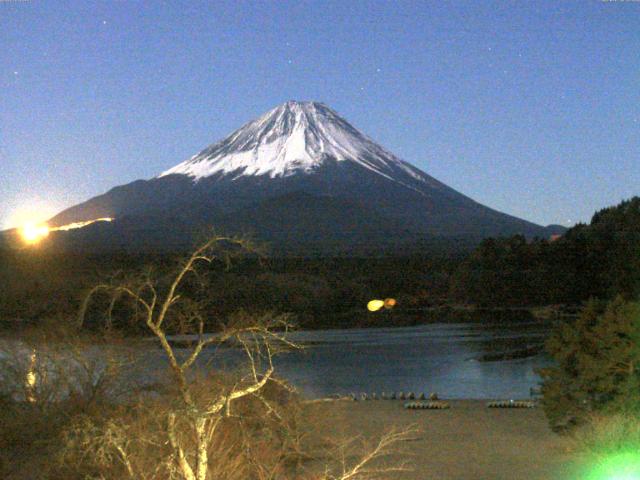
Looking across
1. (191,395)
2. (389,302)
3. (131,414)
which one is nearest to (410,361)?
(389,302)

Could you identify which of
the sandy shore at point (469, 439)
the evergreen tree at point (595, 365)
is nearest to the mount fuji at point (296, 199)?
the sandy shore at point (469, 439)

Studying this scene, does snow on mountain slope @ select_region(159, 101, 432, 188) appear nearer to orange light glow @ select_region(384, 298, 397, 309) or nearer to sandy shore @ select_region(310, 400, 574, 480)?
orange light glow @ select_region(384, 298, 397, 309)

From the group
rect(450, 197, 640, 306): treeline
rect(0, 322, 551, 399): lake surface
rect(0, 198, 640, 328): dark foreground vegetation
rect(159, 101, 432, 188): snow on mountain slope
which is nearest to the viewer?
rect(0, 322, 551, 399): lake surface

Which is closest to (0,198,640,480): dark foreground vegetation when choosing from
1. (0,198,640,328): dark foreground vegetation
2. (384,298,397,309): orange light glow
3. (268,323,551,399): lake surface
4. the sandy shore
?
the sandy shore

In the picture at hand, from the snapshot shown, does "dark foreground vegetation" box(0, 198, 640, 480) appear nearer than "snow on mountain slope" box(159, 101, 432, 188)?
Yes

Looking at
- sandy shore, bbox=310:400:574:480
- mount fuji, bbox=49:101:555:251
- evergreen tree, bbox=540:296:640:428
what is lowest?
sandy shore, bbox=310:400:574:480

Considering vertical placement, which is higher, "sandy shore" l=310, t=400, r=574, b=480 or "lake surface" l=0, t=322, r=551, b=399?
"sandy shore" l=310, t=400, r=574, b=480

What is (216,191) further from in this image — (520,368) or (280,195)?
(520,368)
